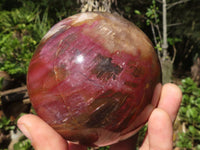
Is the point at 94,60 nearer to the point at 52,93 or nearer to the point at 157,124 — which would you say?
the point at 52,93

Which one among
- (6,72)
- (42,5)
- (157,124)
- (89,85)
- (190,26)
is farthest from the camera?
(42,5)

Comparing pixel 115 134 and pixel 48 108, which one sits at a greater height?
pixel 48 108

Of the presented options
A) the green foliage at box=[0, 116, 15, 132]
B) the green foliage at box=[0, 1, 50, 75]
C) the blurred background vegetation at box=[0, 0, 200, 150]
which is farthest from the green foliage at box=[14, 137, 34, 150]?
the green foliage at box=[0, 1, 50, 75]

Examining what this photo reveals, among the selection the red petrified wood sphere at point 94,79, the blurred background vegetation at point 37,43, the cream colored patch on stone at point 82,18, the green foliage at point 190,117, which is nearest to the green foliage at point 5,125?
the blurred background vegetation at point 37,43

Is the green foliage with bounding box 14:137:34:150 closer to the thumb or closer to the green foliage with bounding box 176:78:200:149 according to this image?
the thumb

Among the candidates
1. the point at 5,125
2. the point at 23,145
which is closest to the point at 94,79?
the point at 23,145

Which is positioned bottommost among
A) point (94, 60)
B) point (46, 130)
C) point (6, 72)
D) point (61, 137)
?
point (6, 72)

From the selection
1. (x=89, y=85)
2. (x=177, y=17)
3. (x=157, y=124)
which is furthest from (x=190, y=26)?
(x=89, y=85)
